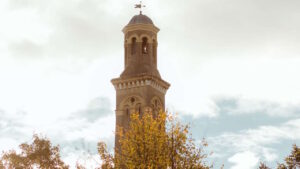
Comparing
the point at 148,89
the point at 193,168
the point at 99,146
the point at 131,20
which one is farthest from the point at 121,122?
the point at 193,168

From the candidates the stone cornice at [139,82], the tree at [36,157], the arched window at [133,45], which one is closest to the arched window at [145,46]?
the arched window at [133,45]

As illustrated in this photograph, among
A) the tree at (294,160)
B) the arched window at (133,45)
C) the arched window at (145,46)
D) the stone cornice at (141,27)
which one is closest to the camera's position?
the tree at (294,160)

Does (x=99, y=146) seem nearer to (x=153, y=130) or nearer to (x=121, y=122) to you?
(x=153, y=130)

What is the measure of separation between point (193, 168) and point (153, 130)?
2951mm

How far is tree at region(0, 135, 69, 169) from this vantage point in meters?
40.4

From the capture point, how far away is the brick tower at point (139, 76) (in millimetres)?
53875

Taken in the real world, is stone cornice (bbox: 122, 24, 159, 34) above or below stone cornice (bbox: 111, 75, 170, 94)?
above

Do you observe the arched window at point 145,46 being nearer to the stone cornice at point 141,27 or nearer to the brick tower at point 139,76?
the brick tower at point 139,76

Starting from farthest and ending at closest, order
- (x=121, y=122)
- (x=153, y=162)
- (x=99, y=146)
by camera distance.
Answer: (x=121, y=122) → (x=99, y=146) → (x=153, y=162)

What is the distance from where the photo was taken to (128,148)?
2622cm

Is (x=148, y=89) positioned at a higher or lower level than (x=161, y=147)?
higher

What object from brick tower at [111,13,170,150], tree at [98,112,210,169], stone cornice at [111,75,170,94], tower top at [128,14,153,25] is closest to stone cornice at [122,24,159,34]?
brick tower at [111,13,170,150]

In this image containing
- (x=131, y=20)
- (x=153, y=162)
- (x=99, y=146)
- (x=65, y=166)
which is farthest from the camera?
(x=131, y=20)

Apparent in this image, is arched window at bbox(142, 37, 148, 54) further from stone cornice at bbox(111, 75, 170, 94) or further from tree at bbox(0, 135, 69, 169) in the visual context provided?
tree at bbox(0, 135, 69, 169)
